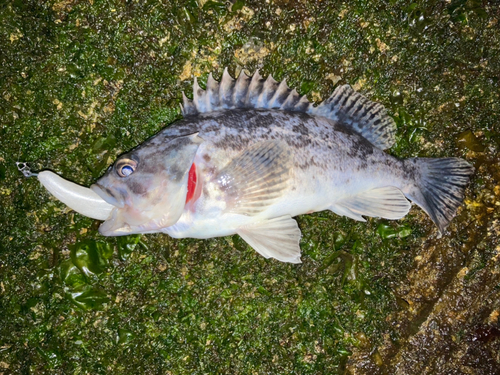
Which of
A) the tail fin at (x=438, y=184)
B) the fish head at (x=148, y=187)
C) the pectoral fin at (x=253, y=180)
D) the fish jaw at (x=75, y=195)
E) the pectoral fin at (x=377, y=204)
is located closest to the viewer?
the fish head at (x=148, y=187)

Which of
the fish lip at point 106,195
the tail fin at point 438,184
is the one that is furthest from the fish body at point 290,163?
the fish lip at point 106,195

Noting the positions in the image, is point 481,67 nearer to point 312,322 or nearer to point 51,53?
point 312,322

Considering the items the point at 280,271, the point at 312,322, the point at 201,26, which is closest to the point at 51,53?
the point at 201,26

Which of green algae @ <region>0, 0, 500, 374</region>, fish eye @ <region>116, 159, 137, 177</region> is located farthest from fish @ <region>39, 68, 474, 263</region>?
green algae @ <region>0, 0, 500, 374</region>

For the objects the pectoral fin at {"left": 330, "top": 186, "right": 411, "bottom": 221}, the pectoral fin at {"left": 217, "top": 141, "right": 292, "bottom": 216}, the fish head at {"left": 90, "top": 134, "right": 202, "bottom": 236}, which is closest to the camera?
the fish head at {"left": 90, "top": 134, "right": 202, "bottom": 236}

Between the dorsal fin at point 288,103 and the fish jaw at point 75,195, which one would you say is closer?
the fish jaw at point 75,195

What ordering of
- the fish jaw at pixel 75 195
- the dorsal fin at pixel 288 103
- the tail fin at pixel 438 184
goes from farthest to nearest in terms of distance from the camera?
the tail fin at pixel 438 184 → the dorsal fin at pixel 288 103 → the fish jaw at pixel 75 195

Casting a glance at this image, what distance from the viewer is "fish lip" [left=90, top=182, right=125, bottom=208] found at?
2.35m

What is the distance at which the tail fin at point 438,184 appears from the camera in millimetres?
2971

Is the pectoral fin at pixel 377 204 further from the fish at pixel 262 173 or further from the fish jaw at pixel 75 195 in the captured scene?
the fish jaw at pixel 75 195

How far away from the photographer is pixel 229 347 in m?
3.00

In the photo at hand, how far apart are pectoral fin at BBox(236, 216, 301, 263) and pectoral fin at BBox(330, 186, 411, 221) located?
43 centimetres

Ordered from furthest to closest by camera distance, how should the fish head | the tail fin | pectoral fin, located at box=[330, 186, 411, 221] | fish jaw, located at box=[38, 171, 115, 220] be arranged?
1. the tail fin
2. pectoral fin, located at box=[330, 186, 411, 221]
3. fish jaw, located at box=[38, 171, 115, 220]
4. the fish head

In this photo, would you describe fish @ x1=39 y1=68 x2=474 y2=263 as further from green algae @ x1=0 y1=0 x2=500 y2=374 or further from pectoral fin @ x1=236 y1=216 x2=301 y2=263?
green algae @ x1=0 y1=0 x2=500 y2=374
